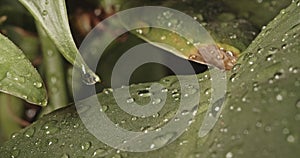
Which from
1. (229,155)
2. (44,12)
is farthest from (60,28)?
(229,155)

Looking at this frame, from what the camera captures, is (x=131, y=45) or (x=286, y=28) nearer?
(x=286, y=28)

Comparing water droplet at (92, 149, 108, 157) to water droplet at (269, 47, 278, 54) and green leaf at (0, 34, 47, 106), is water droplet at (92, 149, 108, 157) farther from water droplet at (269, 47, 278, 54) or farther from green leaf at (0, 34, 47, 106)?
water droplet at (269, 47, 278, 54)

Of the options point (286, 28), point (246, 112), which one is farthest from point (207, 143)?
point (286, 28)

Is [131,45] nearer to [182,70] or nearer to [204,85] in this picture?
[182,70]

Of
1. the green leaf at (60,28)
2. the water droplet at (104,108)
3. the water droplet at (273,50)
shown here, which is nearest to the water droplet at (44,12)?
the green leaf at (60,28)

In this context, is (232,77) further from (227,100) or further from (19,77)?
(19,77)

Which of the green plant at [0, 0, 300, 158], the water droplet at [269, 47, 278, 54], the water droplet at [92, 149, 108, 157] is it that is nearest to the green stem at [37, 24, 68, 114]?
the green plant at [0, 0, 300, 158]

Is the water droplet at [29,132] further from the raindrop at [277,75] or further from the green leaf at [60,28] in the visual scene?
the raindrop at [277,75]
